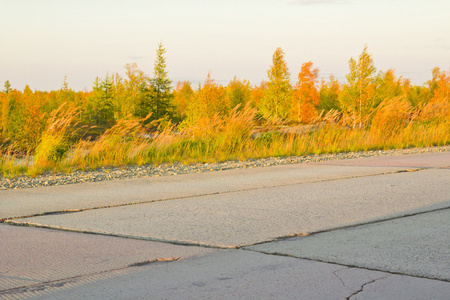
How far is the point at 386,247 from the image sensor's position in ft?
14.1

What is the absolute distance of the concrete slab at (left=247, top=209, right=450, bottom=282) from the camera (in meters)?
3.78

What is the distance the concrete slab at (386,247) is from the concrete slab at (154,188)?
3061mm

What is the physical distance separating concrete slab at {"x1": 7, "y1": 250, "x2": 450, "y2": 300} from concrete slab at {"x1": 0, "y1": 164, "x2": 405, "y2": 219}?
2967 millimetres

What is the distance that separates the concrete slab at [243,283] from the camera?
3.19m

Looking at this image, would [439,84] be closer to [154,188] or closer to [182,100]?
[182,100]

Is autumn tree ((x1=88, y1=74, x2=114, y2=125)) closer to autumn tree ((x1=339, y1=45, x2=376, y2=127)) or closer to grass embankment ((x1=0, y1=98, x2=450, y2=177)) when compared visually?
autumn tree ((x1=339, y1=45, x2=376, y2=127))

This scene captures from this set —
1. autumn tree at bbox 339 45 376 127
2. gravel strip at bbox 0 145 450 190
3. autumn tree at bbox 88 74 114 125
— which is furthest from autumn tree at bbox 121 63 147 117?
gravel strip at bbox 0 145 450 190

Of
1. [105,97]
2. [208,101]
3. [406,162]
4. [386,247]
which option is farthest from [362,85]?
[386,247]

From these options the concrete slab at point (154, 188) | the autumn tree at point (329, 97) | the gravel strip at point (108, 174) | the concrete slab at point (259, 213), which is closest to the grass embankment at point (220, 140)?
the gravel strip at point (108, 174)

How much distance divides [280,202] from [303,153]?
8.26 metres

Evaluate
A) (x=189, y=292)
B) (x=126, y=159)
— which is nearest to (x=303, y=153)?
(x=126, y=159)

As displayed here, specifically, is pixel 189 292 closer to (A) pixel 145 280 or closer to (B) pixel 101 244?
(A) pixel 145 280

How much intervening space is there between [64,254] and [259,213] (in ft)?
8.12

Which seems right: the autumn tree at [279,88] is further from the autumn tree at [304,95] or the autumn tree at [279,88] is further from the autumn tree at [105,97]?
the autumn tree at [105,97]
